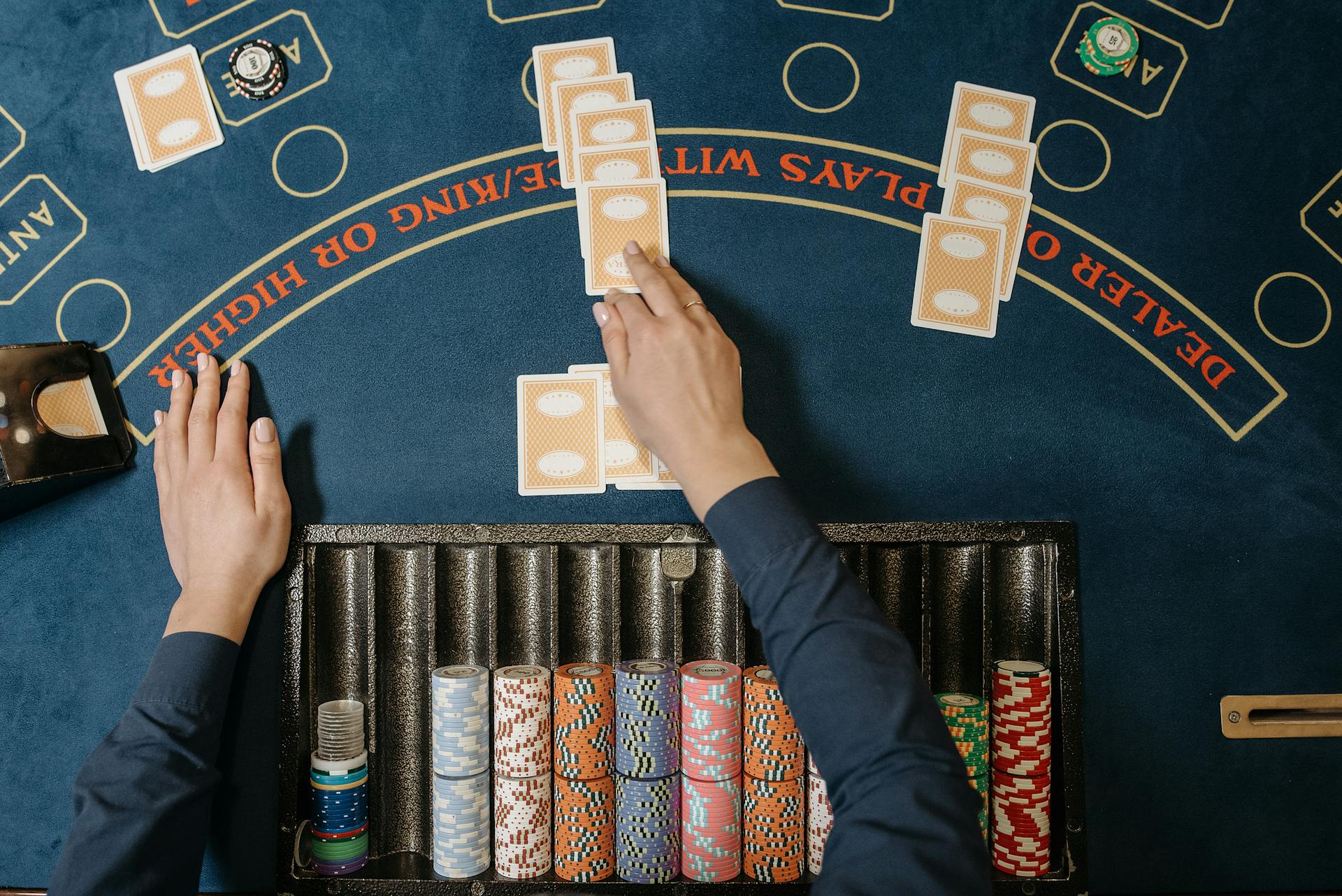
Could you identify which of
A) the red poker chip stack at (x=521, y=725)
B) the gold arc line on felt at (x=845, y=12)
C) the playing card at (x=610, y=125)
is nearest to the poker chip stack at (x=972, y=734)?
the red poker chip stack at (x=521, y=725)

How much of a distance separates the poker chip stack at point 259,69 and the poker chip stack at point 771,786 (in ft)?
5.16

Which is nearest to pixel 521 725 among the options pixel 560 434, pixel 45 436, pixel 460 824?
pixel 460 824

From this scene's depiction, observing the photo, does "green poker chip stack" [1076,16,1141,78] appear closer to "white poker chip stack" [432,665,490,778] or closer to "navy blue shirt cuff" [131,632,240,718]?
"white poker chip stack" [432,665,490,778]

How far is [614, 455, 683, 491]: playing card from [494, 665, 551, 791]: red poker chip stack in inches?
16.2

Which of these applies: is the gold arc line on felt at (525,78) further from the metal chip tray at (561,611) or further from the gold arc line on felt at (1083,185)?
the gold arc line on felt at (1083,185)

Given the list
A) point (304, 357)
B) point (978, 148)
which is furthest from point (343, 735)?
point (978, 148)

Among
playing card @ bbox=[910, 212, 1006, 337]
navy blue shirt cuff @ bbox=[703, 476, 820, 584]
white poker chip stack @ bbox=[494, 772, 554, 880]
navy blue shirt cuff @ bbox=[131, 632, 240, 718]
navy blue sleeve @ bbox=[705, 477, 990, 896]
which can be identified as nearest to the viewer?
navy blue sleeve @ bbox=[705, 477, 990, 896]

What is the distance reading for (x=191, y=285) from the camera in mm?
1753

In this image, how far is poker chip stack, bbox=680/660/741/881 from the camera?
155 centimetres

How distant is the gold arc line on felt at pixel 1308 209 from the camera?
1714 millimetres

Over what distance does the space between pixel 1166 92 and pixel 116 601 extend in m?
2.45

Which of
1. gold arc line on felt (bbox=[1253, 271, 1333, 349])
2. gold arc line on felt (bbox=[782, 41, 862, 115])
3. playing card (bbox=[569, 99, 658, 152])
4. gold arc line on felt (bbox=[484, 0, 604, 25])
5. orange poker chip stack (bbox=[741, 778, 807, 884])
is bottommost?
orange poker chip stack (bbox=[741, 778, 807, 884])

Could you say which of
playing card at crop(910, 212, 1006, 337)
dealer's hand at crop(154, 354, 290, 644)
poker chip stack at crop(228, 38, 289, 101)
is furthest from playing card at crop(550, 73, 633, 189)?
dealer's hand at crop(154, 354, 290, 644)

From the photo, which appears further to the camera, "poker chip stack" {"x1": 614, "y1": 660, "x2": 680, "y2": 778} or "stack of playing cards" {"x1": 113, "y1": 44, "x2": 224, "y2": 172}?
"stack of playing cards" {"x1": 113, "y1": 44, "x2": 224, "y2": 172}
